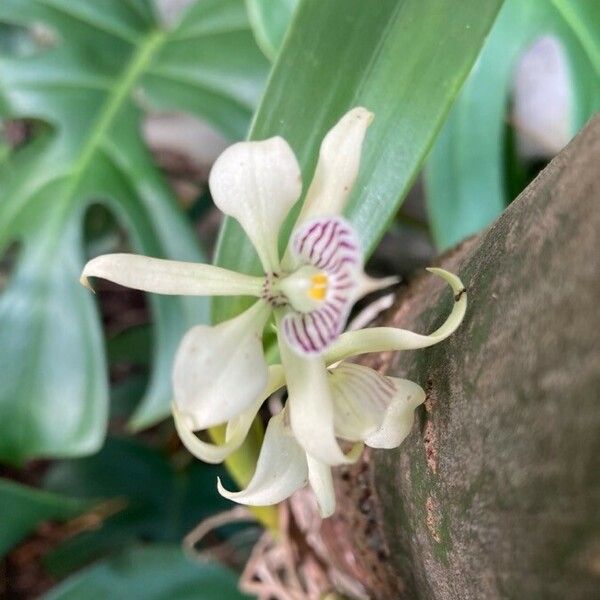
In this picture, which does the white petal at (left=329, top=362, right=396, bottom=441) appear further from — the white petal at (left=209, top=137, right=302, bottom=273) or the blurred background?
the blurred background

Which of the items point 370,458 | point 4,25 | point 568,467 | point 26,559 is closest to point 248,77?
point 4,25

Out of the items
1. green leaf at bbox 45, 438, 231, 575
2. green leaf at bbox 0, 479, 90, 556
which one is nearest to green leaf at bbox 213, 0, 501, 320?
green leaf at bbox 0, 479, 90, 556

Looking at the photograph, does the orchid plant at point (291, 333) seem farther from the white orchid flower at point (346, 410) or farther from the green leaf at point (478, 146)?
the green leaf at point (478, 146)

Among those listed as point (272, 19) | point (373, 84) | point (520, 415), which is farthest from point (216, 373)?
point (272, 19)

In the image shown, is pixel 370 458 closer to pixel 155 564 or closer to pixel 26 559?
pixel 155 564

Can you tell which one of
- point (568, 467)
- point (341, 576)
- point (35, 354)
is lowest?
point (568, 467)
